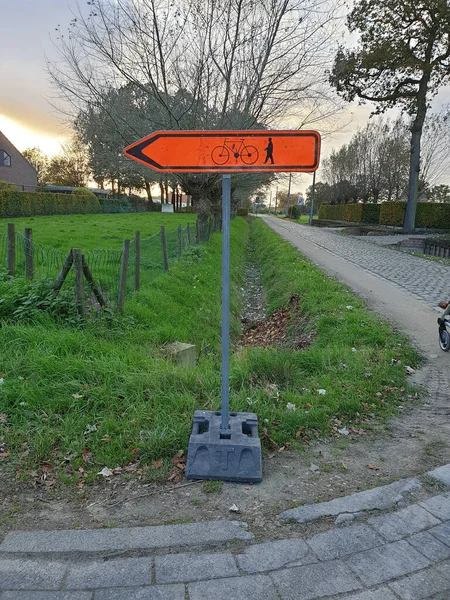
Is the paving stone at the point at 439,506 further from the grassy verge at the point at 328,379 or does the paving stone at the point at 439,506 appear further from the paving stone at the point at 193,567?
the paving stone at the point at 193,567

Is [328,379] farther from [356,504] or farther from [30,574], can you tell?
[30,574]

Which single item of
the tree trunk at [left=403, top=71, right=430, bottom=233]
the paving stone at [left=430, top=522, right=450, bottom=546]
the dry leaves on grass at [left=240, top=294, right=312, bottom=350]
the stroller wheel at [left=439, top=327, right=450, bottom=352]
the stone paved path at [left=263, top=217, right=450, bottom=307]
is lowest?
the dry leaves on grass at [left=240, top=294, right=312, bottom=350]

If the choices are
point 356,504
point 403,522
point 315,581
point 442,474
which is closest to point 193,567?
point 315,581

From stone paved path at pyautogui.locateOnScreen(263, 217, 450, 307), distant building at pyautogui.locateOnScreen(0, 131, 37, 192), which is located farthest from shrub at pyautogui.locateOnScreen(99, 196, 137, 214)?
stone paved path at pyautogui.locateOnScreen(263, 217, 450, 307)

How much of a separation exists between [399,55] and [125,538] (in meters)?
30.1

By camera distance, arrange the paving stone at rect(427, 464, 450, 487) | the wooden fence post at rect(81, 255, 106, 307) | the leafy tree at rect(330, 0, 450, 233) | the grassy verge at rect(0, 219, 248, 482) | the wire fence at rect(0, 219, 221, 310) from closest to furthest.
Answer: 1. the paving stone at rect(427, 464, 450, 487)
2. the grassy verge at rect(0, 219, 248, 482)
3. the wooden fence post at rect(81, 255, 106, 307)
4. the wire fence at rect(0, 219, 221, 310)
5. the leafy tree at rect(330, 0, 450, 233)

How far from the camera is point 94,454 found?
127 inches

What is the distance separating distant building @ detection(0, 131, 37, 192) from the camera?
48.9 m

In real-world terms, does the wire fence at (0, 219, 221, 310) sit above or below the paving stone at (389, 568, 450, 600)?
above

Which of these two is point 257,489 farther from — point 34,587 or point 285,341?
point 285,341

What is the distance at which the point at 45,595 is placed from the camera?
2.03 m

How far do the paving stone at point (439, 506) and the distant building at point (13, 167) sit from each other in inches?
2009

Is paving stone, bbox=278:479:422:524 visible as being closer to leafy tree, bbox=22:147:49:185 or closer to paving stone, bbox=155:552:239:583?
paving stone, bbox=155:552:239:583

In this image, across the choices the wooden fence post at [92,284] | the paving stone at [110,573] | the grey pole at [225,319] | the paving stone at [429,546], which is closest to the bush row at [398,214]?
the wooden fence post at [92,284]
